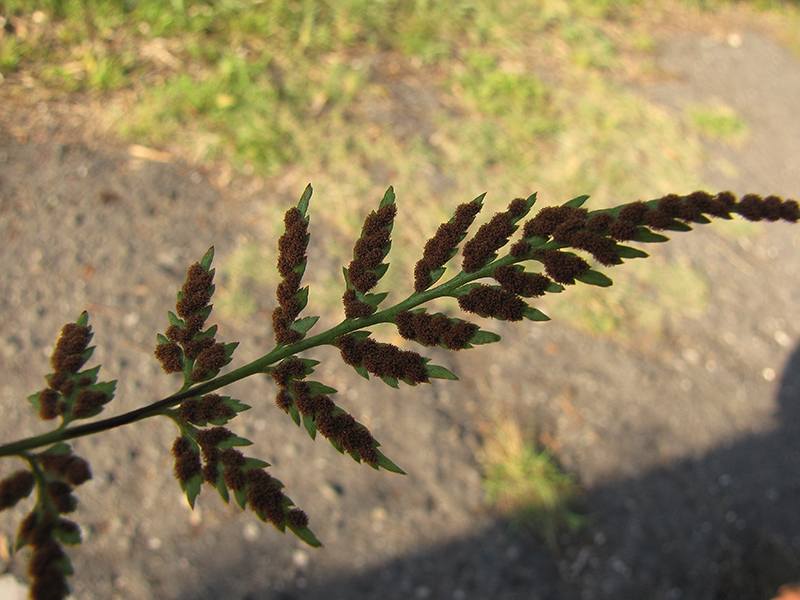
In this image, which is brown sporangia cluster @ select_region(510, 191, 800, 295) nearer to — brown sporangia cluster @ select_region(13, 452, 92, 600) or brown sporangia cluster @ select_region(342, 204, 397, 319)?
brown sporangia cluster @ select_region(342, 204, 397, 319)

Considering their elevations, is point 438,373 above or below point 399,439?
above

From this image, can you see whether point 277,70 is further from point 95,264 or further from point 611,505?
point 611,505

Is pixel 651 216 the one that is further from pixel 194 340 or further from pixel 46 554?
pixel 46 554

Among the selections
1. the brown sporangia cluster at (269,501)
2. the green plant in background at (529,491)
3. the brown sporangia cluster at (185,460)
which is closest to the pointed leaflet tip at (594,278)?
the brown sporangia cluster at (269,501)

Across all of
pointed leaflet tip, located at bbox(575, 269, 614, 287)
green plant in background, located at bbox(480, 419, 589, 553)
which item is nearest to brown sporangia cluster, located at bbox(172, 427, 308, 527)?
pointed leaflet tip, located at bbox(575, 269, 614, 287)

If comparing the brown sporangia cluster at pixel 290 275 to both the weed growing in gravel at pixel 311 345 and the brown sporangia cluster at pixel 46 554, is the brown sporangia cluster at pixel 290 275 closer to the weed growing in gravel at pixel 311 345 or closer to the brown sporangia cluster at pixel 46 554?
the weed growing in gravel at pixel 311 345

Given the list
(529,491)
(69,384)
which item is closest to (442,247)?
(69,384)
